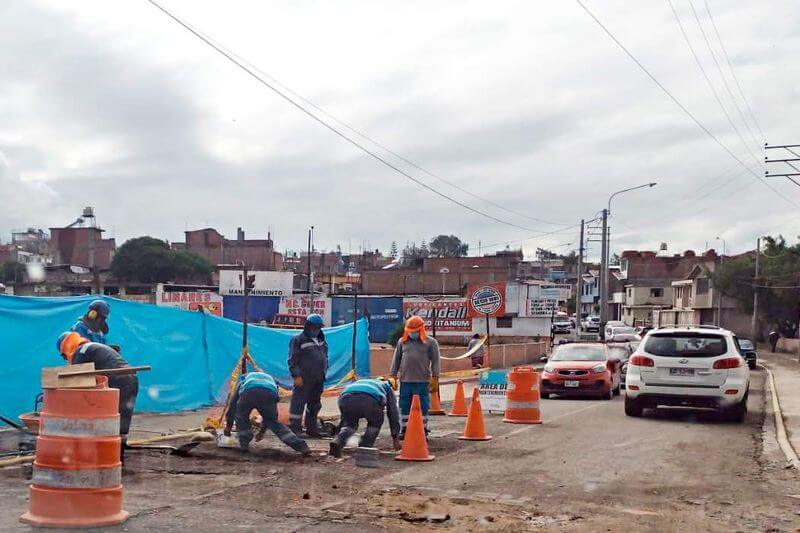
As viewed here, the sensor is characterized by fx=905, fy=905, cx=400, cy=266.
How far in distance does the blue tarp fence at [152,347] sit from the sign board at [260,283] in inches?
2159

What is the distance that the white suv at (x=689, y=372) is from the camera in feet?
50.2

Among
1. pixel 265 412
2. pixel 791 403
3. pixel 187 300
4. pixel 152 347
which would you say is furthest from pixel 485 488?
pixel 187 300

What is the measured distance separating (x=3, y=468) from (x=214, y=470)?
6.81 ft

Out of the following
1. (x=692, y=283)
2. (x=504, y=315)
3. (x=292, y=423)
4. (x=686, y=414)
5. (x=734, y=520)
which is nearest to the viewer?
(x=734, y=520)

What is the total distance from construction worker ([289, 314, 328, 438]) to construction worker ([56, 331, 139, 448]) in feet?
8.63

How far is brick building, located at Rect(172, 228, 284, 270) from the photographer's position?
107450 millimetres

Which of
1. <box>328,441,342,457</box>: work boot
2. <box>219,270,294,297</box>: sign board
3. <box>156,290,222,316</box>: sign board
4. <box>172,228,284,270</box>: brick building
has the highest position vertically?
<box>172,228,284,270</box>: brick building

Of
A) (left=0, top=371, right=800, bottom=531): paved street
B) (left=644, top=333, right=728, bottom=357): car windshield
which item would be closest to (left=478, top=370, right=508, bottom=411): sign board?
(left=644, top=333, right=728, bottom=357): car windshield

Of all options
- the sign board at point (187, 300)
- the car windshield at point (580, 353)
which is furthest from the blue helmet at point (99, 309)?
the sign board at point (187, 300)

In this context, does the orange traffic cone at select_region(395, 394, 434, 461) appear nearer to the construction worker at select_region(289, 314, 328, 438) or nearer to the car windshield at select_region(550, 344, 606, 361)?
the construction worker at select_region(289, 314, 328, 438)

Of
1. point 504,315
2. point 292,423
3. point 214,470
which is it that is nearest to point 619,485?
point 214,470

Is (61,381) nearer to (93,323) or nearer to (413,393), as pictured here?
(93,323)

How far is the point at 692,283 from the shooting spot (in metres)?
96.2

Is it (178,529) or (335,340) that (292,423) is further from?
(335,340)
